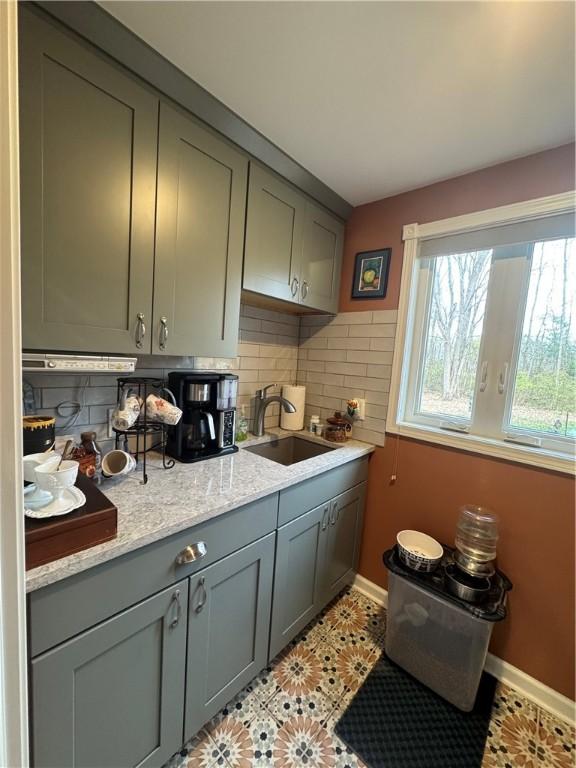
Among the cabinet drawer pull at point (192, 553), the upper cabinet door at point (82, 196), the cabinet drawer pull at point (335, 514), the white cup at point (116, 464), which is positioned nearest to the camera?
the upper cabinet door at point (82, 196)

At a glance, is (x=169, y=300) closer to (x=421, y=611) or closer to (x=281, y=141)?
(x=281, y=141)

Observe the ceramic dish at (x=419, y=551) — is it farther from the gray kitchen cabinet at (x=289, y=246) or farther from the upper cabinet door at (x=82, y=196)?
the upper cabinet door at (x=82, y=196)

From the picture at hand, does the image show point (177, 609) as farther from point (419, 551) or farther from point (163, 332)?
point (419, 551)

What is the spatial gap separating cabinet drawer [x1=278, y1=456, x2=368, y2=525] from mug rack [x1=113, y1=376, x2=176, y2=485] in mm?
506

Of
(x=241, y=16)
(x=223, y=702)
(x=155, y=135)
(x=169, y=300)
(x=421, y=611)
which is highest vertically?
(x=241, y=16)

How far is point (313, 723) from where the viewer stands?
3.99 ft

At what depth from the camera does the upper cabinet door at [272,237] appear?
4.56 feet

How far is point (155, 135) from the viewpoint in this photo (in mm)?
1031

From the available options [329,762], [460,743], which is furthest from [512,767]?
[329,762]

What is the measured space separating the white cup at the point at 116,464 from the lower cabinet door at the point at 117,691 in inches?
15.8

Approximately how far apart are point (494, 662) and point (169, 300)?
7.18 ft

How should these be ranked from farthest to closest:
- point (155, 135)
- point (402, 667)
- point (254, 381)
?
1. point (254, 381)
2. point (402, 667)
3. point (155, 135)

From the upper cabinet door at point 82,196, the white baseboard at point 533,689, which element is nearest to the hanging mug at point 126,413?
the upper cabinet door at point 82,196

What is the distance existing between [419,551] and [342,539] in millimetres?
397
